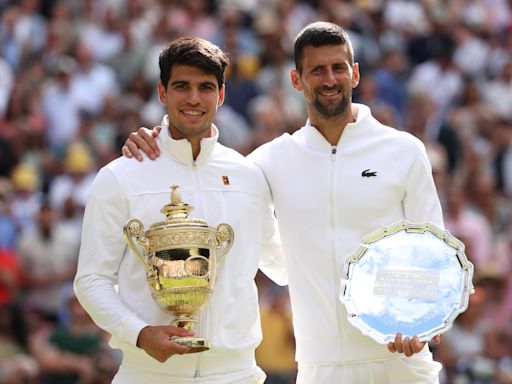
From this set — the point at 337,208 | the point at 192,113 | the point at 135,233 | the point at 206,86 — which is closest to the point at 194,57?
the point at 206,86

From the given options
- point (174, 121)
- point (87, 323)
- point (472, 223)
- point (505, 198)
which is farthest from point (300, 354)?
point (505, 198)

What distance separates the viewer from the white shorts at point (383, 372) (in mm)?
6805

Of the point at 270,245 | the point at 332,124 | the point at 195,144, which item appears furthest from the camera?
the point at 270,245

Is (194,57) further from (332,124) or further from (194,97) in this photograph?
(332,124)

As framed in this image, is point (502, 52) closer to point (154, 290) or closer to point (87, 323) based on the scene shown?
point (87, 323)

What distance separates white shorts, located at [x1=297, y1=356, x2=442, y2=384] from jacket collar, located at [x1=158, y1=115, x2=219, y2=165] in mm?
1117

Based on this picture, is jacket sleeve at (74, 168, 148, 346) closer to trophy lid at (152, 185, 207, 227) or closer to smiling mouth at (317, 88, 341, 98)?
trophy lid at (152, 185, 207, 227)

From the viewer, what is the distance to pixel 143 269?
6.73m

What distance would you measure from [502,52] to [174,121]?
9.48 m

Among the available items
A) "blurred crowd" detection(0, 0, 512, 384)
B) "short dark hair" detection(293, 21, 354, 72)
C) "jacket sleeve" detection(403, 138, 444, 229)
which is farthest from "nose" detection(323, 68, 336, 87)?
"blurred crowd" detection(0, 0, 512, 384)

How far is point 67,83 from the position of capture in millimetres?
13914

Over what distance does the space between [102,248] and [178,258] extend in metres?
0.40

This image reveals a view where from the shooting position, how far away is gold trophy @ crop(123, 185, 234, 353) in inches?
254

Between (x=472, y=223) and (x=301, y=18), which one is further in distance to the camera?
(x=301, y=18)
